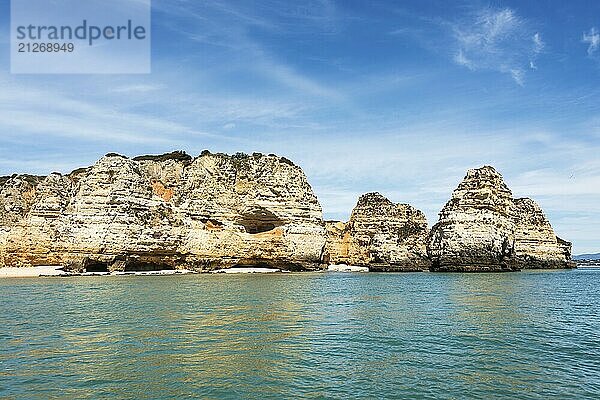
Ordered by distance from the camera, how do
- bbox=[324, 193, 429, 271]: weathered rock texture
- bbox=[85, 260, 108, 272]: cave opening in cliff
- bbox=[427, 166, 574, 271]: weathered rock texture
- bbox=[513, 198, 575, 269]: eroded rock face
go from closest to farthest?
bbox=[85, 260, 108, 272]: cave opening in cliff
bbox=[427, 166, 574, 271]: weathered rock texture
bbox=[324, 193, 429, 271]: weathered rock texture
bbox=[513, 198, 575, 269]: eroded rock face

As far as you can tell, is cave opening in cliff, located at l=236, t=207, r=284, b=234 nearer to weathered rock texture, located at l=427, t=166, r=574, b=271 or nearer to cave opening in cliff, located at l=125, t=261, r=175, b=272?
cave opening in cliff, located at l=125, t=261, r=175, b=272

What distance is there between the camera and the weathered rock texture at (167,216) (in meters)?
52.2

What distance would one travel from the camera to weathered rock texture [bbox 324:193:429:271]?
84062mm

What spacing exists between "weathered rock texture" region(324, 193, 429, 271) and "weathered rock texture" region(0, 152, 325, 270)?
22286mm

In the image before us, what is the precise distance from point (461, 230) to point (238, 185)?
28.3 meters

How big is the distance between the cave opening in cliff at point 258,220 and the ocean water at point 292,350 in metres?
36.1

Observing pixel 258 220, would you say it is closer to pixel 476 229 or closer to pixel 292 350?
pixel 476 229

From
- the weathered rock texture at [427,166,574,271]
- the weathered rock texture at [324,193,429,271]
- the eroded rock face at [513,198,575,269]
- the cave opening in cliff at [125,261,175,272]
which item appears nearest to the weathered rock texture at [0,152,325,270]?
the cave opening in cliff at [125,261,175,272]

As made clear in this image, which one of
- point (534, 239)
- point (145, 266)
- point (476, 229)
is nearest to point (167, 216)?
point (145, 266)

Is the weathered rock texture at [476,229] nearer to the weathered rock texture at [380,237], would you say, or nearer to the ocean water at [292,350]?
the weathered rock texture at [380,237]

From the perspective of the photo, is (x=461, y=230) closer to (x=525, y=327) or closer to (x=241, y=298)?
(x=241, y=298)

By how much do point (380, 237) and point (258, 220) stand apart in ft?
94.5

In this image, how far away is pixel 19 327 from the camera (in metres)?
18.1

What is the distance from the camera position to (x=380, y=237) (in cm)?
8581
